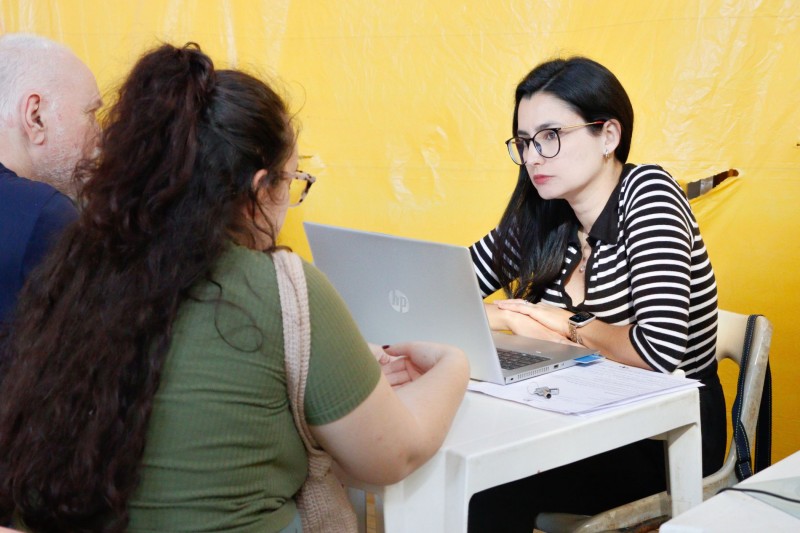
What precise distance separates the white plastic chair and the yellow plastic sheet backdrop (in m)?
0.57

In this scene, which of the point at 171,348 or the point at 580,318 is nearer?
the point at 171,348

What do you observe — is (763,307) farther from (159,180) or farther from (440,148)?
(159,180)

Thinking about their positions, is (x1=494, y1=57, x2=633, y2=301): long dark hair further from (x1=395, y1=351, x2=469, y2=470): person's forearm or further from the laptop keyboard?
(x1=395, y1=351, x2=469, y2=470): person's forearm

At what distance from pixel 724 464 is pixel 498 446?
684 mm

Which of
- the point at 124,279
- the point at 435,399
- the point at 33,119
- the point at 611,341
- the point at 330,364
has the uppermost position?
the point at 33,119

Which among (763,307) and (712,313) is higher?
(712,313)

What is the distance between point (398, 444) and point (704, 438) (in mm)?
873

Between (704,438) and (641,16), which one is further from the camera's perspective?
(641,16)

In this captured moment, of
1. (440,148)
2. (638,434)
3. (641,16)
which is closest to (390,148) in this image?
(440,148)

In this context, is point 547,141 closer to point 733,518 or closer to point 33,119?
point 33,119

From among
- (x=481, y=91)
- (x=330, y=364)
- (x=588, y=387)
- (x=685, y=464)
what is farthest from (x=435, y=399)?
(x=481, y=91)

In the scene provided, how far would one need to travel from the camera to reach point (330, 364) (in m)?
0.92

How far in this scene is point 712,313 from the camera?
172cm

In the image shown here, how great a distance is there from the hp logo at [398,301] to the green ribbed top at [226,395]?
1.53 feet
